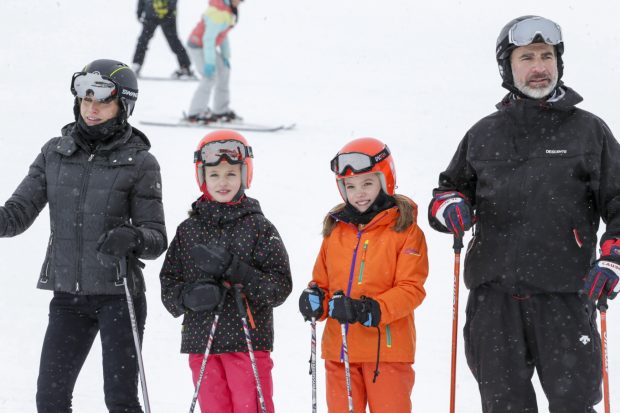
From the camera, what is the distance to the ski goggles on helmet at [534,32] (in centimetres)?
398

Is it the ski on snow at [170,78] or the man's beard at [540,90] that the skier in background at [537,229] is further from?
the ski on snow at [170,78]

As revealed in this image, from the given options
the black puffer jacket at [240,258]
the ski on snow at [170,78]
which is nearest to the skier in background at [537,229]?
the black puffer jacket at [240,258]

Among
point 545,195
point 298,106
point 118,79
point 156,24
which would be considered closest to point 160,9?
point 156,24

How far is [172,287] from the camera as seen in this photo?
428 cm

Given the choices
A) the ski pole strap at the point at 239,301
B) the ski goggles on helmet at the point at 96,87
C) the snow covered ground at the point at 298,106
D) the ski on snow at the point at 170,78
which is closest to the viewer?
the ski pole strap at the point at 239,301

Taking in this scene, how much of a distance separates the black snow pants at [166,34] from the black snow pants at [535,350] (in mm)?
12332

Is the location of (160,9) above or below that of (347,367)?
above

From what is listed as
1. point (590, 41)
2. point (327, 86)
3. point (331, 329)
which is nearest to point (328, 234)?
point (331, 329)

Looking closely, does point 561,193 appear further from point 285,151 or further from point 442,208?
point 285,151

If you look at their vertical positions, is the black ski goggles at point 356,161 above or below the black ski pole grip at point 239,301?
above

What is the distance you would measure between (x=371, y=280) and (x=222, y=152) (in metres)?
0.91

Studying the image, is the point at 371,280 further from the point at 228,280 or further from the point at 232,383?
the point at 232,383

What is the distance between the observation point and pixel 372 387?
419cm

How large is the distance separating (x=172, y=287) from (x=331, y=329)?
73 cm
